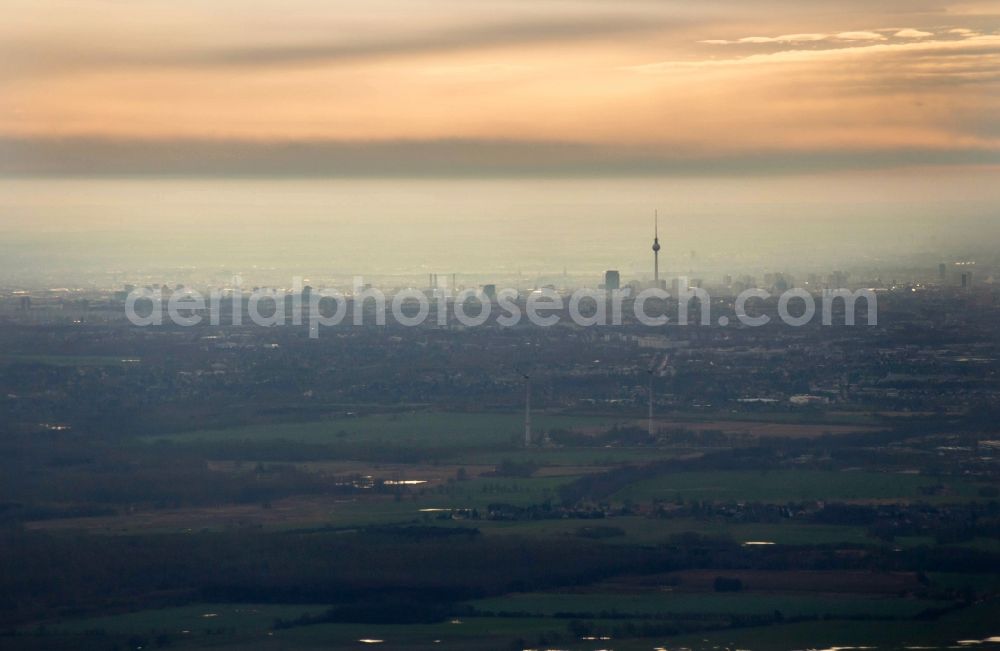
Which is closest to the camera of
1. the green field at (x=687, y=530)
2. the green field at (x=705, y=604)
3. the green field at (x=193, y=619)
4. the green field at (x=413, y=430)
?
the green field at (x=193, y=619)

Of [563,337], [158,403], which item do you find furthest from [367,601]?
[563,337]

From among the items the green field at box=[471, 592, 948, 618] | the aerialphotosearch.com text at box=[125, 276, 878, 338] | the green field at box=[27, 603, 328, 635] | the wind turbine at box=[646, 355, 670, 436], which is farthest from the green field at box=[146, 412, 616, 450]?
the aerialphotosearch.com text at box=[125, 276, 878, 338]

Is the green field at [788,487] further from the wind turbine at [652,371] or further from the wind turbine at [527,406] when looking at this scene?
the wind turbine at [652,371]

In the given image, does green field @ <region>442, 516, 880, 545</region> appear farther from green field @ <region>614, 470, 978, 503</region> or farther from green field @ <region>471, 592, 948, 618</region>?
green field @ <region>471, 592, 948, 618</region>

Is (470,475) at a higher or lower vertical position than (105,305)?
lower

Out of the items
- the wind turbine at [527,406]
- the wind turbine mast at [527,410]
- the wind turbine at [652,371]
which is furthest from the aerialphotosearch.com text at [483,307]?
the wind turbine mast at [527,410]

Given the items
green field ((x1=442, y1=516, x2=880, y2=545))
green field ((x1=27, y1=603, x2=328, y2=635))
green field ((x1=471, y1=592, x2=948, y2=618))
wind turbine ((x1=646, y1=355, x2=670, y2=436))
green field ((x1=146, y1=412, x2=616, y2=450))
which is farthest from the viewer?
wind turbine ((x1=646, y1=355, x2=670, y2=436))

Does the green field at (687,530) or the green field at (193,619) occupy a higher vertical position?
the green field at (687,530)

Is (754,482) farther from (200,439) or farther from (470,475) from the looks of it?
(200,439)
